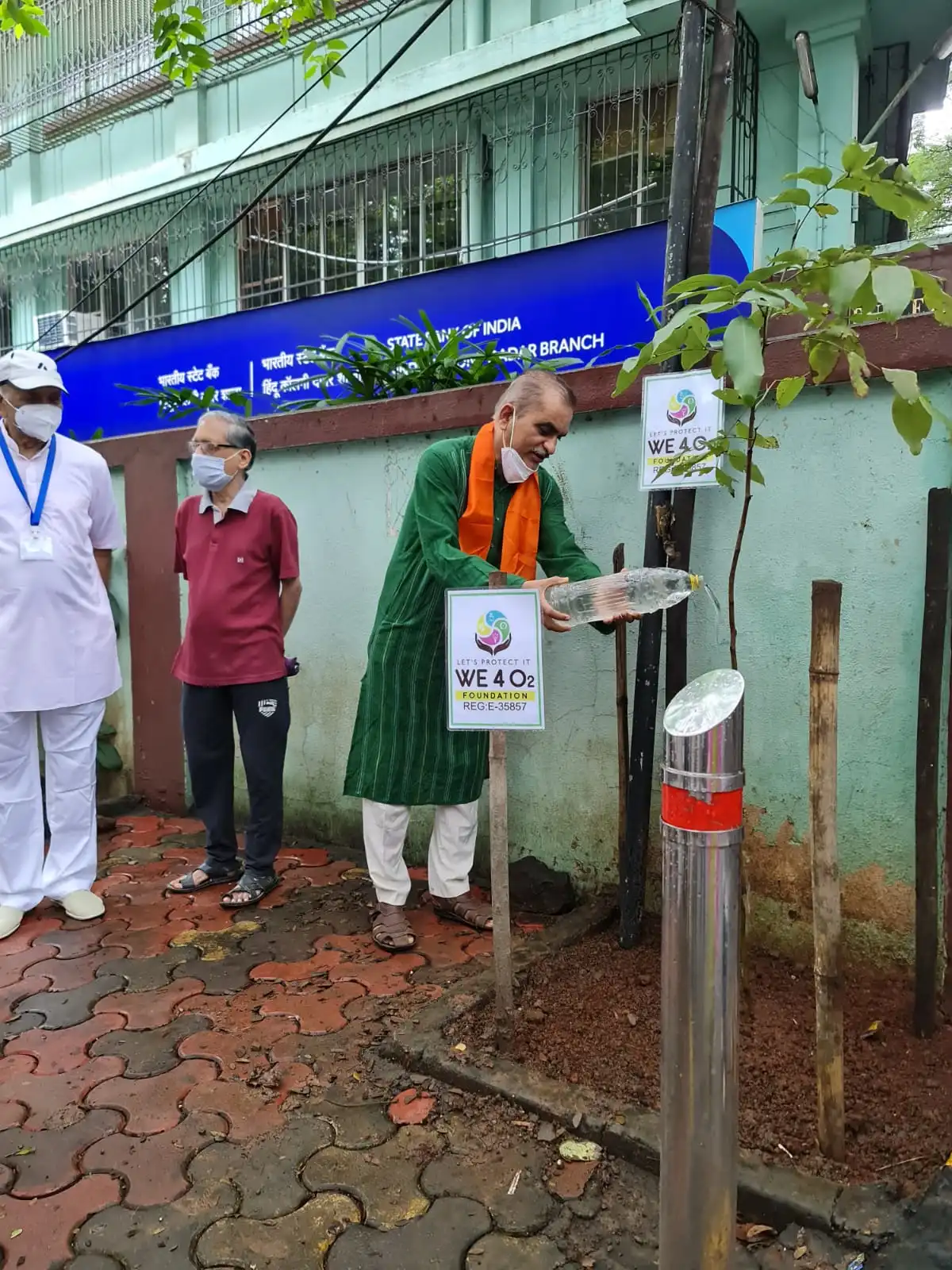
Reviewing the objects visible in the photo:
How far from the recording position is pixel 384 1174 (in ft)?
6.30

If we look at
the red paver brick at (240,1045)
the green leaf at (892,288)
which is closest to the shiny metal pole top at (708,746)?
the green leaf at (892,288)

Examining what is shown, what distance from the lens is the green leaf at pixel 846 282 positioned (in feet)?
4.31

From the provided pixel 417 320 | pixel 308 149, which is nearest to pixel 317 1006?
pixel 308 149

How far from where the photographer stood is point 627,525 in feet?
10.0

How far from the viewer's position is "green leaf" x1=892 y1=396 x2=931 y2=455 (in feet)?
4.53

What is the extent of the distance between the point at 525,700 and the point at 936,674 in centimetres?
106

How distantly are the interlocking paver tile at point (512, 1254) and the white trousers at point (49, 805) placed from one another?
233cm

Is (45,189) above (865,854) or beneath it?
above

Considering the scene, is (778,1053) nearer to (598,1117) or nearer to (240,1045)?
(598,1117)

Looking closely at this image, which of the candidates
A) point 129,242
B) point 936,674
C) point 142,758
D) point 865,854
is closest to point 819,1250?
point 865,854

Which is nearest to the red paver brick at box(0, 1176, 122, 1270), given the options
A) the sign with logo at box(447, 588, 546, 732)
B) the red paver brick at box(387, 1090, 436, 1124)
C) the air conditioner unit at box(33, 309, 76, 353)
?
the red paver brick at box(387, 1090, 436, 1124)

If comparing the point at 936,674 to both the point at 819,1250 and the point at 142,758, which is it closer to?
the point at 819,1250

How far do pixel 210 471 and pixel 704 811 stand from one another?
2.60 meters

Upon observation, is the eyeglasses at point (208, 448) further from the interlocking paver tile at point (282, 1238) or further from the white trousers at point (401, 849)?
the interlocking paver tile at point (282, 1238)
